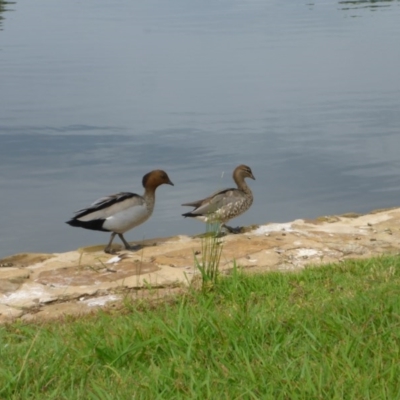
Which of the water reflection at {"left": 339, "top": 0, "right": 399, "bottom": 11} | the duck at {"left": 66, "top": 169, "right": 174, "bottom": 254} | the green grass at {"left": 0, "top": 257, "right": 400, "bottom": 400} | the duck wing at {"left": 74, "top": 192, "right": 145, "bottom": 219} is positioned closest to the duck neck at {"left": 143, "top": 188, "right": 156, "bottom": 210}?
the duck at {"left": 66, "top": 169, "right": 174, "bottom": 254}

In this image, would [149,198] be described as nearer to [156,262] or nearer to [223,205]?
[223,205]

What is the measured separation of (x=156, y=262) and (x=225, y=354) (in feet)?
10.2

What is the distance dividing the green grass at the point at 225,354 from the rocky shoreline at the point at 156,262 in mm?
1070

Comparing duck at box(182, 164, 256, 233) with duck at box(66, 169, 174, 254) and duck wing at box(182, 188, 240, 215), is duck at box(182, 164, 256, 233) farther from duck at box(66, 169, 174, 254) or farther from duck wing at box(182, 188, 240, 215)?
duck at box(66, 169, 174, 254)

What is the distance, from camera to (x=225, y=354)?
438 centimetres

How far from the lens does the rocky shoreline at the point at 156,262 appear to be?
648 cm

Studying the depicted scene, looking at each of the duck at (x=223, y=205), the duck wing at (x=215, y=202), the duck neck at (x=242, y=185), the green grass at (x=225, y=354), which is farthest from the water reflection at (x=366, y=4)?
the green grass at (x=225, y=354)

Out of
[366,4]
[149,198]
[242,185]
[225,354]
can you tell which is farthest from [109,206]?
[366,4]

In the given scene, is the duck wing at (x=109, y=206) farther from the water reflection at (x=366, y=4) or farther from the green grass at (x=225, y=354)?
the water reflection at (x=366, y=4)

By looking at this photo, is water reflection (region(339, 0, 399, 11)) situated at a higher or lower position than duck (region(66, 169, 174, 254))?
higher

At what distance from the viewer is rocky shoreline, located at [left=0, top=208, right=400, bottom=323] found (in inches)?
255

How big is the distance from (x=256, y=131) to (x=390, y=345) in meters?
11.9

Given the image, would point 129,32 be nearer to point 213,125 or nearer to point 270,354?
point 213,125

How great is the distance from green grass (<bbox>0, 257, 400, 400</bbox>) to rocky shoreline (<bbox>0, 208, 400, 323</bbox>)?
1.07 meters
